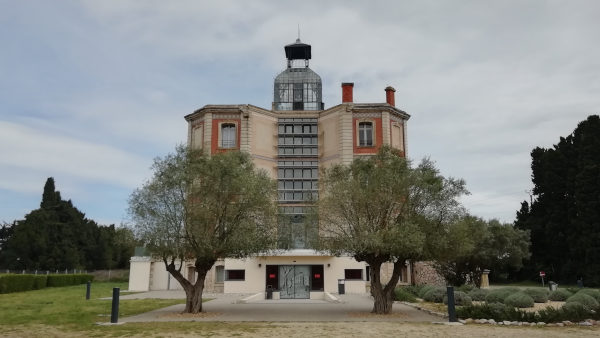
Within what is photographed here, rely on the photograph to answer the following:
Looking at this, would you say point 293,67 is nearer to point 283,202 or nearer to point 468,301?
point 283,202

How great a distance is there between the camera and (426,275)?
4456cm

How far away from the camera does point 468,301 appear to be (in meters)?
24.8

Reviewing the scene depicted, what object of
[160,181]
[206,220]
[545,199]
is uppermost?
[545,199]

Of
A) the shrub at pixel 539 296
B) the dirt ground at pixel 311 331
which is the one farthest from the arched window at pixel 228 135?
the dirt ground at pixel 311 331

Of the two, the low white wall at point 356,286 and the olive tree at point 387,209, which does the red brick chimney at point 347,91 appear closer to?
the low white wall at point 356,286

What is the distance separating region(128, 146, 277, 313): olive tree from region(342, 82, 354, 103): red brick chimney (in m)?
25.1

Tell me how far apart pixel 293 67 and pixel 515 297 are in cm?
3366

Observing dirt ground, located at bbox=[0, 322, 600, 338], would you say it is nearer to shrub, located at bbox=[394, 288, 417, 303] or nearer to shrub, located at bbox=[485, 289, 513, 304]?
shrub, located at bbox=[485, 289, 513, 304]

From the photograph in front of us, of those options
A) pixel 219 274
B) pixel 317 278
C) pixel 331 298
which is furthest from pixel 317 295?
pixel 219 274

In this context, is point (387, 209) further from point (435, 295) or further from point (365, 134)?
point (365, 134)

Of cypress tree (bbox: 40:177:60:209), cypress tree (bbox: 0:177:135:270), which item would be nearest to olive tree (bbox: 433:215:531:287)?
cypress tree (bbox: 0:177:135:270)

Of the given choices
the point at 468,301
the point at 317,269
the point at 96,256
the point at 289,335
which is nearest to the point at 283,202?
the point at 317,269

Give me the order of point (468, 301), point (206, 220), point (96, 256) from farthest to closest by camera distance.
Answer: point (96, 256) < point (468, 301) < point (206, 220)

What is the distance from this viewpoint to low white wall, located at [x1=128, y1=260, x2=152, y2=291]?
44.9m
